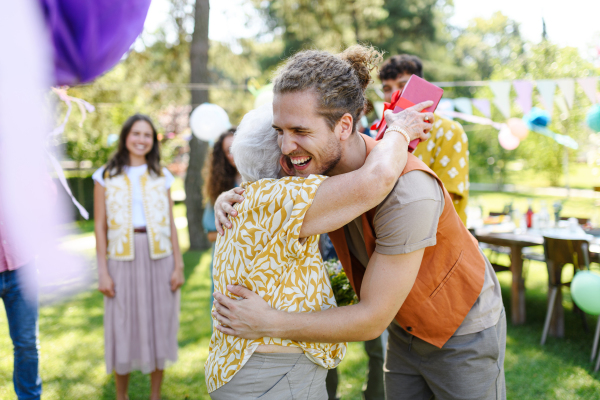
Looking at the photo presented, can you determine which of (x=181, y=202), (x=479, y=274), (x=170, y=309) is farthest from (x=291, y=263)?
(x=181, y=202)

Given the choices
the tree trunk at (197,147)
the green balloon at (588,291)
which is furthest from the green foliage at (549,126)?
the green balloon at (588,291)

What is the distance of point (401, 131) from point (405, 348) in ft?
2.87

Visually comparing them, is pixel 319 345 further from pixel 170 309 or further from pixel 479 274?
pixel 170 309

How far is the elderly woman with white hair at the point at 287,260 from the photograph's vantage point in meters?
1.26

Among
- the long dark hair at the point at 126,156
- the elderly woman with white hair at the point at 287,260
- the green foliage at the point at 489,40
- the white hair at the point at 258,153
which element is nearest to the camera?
the elderly woman with white hair at the point at 287,260

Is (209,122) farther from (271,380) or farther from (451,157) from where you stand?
(271,380)

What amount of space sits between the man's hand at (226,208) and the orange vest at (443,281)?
17.5 inches

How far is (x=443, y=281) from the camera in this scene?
1.46 meters

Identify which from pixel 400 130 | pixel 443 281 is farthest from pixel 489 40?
pixel 443 281

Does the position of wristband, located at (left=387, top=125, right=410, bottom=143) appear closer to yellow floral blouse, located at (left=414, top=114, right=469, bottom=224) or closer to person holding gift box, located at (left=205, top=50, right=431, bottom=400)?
person holding gift box, located at (left=205, top=50, right=431, bottom=400)

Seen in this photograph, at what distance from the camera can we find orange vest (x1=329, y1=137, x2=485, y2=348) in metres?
1.45

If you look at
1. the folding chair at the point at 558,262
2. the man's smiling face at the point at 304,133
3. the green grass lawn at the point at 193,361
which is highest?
the man's smiling face at the point at 304,133

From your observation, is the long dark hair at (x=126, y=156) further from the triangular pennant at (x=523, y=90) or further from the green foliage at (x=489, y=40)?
the green foliage at (x=489, y=40)

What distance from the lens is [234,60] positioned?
11.0 meters
